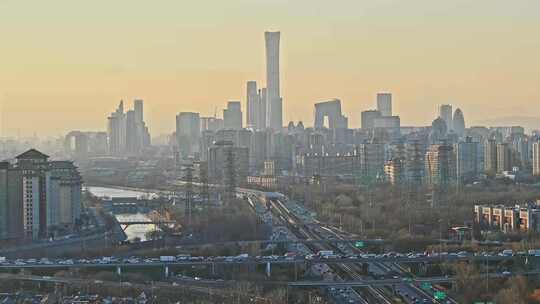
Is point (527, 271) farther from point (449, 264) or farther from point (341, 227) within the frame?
point (341, 227)

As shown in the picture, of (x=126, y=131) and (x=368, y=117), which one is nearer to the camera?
(x=368, y=117)

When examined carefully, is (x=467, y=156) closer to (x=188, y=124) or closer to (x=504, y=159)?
(x=504, y=159)

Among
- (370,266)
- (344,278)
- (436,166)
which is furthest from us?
(436,166)

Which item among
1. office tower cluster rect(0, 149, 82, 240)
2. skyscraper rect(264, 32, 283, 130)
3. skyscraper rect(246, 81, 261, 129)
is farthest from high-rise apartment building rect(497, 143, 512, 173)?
skyscraper rect(246, 81, 261, 129)

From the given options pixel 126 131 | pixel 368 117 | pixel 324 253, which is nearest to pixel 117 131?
pixel 126 131

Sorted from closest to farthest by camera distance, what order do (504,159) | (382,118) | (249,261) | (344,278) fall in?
(344,278), (249,261), (504,159), (382,118)

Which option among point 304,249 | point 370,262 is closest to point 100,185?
point 304,249
